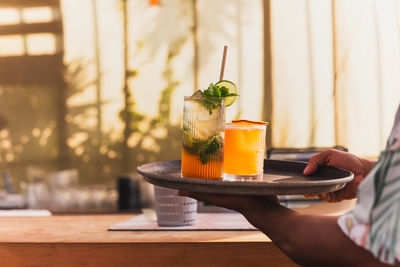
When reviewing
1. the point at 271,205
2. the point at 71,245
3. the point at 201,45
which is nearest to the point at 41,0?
the point at 201,45

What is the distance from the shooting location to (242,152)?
4.68 feet

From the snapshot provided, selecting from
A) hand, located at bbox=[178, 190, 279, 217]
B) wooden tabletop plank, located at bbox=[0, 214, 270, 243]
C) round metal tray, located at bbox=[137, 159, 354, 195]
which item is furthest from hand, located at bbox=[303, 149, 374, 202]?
hand, located at bbox=[178, 190, 279, 217]

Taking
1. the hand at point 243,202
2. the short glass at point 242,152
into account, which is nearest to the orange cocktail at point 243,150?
the short glass at point 242,152

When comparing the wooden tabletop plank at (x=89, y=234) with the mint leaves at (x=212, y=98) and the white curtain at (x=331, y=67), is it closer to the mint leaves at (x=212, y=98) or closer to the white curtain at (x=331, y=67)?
the mint leaves at (x=212, y=98)

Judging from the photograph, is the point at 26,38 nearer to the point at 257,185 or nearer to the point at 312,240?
the point at 257,185

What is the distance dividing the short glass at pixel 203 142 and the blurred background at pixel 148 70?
281cm

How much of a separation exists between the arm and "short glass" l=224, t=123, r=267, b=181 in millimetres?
287

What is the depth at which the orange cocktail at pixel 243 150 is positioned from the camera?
142 centimetres

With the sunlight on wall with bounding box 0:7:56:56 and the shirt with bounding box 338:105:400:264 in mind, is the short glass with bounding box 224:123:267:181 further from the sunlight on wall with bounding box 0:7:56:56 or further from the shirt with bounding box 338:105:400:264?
the sunlight on wall with bounding box 0:7:56:56

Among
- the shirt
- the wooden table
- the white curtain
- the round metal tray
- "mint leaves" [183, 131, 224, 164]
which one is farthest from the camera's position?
the white curtain

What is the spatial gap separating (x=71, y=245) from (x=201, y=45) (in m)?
2.91

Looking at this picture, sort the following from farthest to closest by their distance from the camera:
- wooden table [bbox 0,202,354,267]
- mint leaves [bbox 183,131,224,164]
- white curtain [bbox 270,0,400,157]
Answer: white curtain [bbox 270,0,400,157] → wooden table [bbox 0,202,354,267] → mint leaves [bbox 183,131,224,164]

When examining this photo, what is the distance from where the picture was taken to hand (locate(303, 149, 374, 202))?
1.43m

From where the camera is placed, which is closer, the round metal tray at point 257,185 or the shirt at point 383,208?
the shirt at point 383,208
